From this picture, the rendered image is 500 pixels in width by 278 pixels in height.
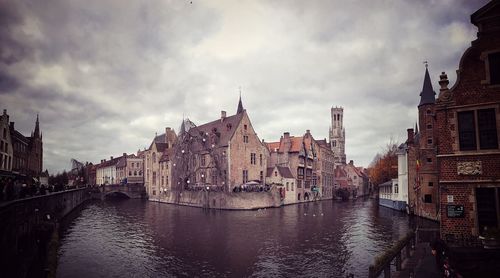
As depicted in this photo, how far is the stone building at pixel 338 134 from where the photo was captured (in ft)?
483

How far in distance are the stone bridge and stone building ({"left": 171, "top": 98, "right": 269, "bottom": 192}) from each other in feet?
72.2

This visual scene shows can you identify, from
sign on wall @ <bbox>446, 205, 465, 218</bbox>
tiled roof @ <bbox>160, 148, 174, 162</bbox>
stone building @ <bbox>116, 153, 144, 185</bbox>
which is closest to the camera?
sign on wall @ <bbox>446, 205, 465, 218</bbox>

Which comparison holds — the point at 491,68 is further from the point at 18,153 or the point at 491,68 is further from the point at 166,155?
the point at 166,155

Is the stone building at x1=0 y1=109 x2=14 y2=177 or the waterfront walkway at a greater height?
the stone building at x1=0 y1=109 x2=14 y2=177

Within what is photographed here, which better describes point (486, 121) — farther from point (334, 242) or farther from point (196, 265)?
point (196, 265)

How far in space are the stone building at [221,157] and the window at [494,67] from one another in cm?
4252

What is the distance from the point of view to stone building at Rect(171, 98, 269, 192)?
5797 centimetres

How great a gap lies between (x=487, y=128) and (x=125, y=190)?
80994 millimetres

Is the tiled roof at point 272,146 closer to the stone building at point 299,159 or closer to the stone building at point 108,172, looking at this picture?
the stone building at point 299,159

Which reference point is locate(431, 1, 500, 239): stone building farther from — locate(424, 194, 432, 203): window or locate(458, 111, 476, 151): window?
locate(424, 194, 432, 203): window

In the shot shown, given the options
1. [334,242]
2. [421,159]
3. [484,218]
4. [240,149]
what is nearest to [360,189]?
[240,149]

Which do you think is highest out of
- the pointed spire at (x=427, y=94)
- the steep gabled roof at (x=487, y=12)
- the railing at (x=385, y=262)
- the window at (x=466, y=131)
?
the pointed spire at (x=427, y=94)

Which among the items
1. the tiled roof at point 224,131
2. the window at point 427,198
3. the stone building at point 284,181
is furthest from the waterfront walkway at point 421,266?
the stone building at point 284,181

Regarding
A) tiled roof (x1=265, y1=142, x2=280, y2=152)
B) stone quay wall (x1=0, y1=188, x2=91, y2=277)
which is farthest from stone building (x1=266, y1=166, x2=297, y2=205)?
stone quay wall (x1=0, y1=188, x2=91, y2=277)
